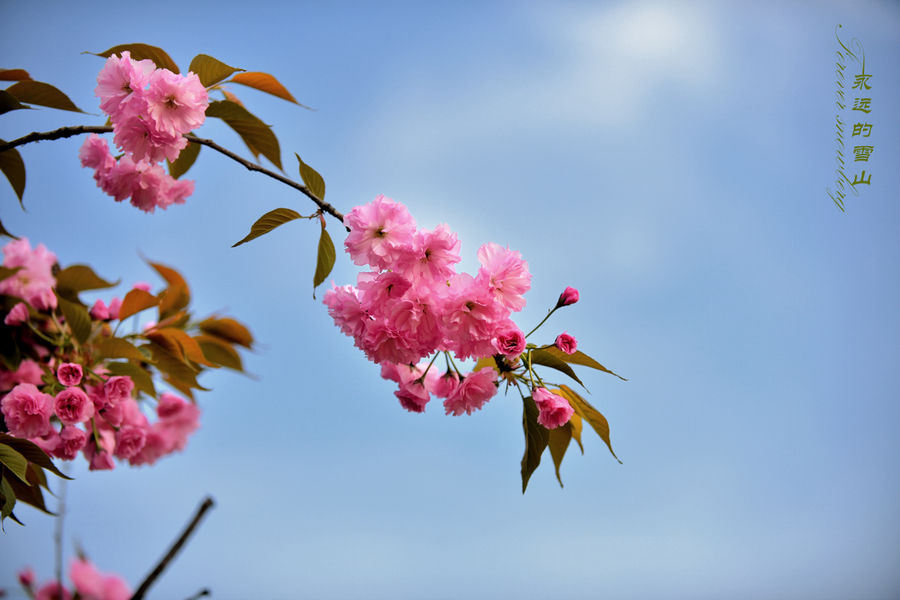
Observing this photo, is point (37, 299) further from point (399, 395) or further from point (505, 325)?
point (505, 325)

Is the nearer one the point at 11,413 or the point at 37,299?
the point at 11,413

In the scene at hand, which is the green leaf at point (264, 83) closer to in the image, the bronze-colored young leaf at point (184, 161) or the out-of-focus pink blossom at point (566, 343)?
the bronze-colored young leaf at point (184, 161)

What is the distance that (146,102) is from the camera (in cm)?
89

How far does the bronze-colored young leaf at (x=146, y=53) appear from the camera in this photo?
94 centimetres

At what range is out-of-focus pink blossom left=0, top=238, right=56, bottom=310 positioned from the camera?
144 centimetres

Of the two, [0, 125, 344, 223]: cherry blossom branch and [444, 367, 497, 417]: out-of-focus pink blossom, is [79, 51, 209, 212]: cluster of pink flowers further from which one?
[444, 367, 497, 417]: out-of-focus pink blossom

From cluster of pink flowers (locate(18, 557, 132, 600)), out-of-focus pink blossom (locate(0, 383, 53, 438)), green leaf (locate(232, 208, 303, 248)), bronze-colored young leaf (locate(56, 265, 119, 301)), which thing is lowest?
cluster of pink flowers (locate(18, 557, 132, 600))

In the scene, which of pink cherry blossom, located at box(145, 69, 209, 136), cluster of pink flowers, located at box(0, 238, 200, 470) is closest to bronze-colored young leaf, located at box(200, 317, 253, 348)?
cluster of pink flowers, located at box(0, 238, 200, 470)

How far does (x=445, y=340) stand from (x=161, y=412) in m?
1.24

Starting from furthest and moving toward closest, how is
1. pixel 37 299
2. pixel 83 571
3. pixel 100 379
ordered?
pixel 37 299, pixel 100 379, pixel 83 571

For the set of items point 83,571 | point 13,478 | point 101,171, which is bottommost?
point 83,571

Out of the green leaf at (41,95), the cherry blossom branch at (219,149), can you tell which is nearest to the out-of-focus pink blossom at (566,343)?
the cherry blossom branch at (219,149)

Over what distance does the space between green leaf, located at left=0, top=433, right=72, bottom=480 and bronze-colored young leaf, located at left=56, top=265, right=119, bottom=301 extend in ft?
2.37

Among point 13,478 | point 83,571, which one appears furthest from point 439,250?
point 13,478
